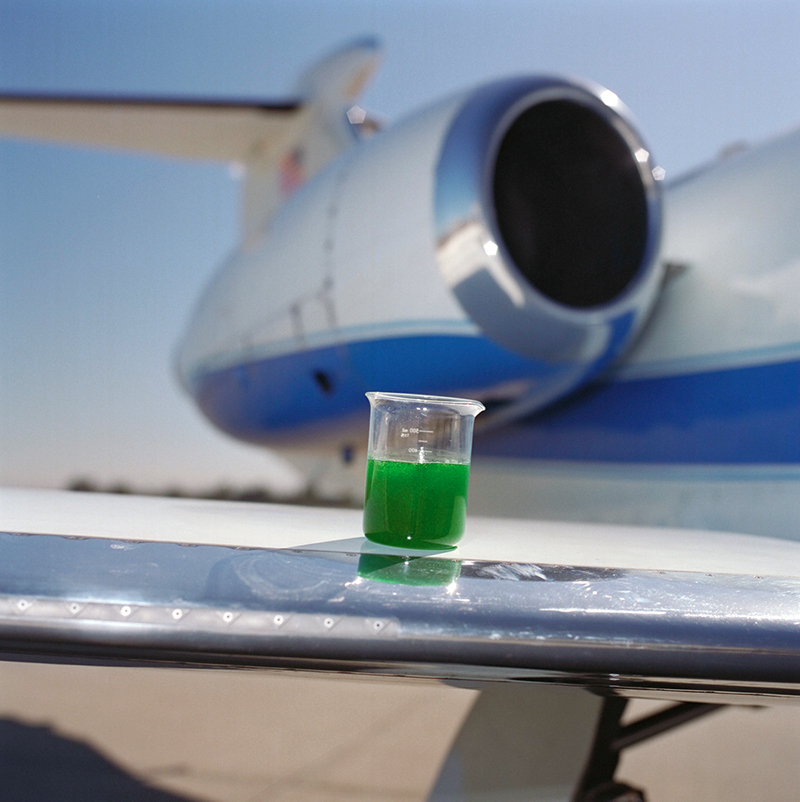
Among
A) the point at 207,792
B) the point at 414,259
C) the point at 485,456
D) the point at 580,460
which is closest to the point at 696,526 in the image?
the point at 580,460

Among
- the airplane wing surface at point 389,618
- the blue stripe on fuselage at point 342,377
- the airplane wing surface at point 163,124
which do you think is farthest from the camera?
the airplane wing surface at point 163,124

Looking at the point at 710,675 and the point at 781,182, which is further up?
the point at 781,182

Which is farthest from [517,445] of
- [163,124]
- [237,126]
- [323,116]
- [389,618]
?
[163,124]

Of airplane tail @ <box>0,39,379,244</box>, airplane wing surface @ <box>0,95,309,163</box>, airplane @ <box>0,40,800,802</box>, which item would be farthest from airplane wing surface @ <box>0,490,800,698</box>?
airplane wing surface @ <box>0,95,309,163</box>

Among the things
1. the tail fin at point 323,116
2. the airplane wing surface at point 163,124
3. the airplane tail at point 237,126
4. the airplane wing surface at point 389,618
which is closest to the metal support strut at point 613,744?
the airplane wing surface at point 389,618

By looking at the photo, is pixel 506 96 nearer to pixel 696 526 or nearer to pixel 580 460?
pixel 580 460

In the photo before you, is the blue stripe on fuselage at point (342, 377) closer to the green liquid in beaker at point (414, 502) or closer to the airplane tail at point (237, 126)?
the green liquid in beaker at point (414, 502)

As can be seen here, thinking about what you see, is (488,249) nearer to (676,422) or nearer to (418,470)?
(676,422)

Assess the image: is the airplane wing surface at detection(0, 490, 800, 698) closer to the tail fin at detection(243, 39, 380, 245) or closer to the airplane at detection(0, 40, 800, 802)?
the airplane at detection(0, 40, 800, 802)
